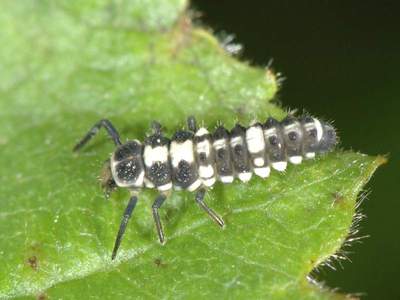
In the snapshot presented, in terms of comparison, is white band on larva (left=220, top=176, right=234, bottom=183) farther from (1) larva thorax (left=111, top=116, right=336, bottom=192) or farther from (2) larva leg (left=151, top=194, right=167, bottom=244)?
(2) larva leg (left=151, top=194, right=167, bottom=244)

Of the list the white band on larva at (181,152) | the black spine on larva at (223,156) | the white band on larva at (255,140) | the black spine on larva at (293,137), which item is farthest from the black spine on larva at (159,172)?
the black spine on larva at (293,137)

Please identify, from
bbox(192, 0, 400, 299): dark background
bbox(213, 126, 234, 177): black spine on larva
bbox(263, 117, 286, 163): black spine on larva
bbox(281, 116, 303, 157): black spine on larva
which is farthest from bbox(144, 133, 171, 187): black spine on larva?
bbox(192, 0, 400, 299): dark background

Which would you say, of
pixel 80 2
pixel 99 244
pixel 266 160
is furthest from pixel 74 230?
pixel 80 2

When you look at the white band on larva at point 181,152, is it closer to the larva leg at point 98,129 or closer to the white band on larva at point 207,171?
the white band on larva at point 207,171

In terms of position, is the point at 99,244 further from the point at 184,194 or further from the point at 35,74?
the point at 35,74

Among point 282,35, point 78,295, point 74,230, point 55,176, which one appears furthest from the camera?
point 282,35

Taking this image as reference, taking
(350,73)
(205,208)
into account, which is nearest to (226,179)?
(205,208)
